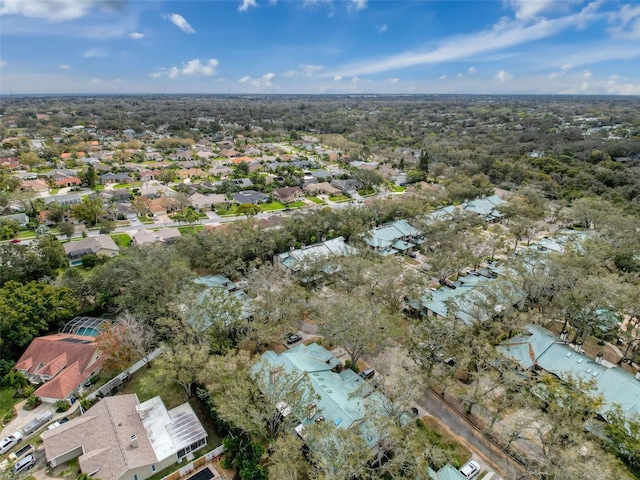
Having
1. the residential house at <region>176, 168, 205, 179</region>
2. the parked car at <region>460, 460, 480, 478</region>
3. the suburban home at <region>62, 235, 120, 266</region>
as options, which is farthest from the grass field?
the residential house at <region>176, 168, 205, 179</region>

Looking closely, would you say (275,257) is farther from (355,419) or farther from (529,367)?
(529,367)

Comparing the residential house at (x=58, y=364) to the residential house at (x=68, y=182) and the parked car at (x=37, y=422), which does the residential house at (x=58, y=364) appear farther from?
the residential house at (x=68, y=182)

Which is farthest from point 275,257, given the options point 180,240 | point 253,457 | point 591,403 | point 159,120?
point 159,120

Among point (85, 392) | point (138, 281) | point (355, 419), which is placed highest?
point (138, 281)

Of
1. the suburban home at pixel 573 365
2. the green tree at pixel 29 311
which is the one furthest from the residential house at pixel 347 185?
the green tree at pixel 29 311

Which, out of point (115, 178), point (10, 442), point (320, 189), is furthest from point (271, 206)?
point (10, 442)

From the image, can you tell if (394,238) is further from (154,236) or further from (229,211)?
(154,236)
